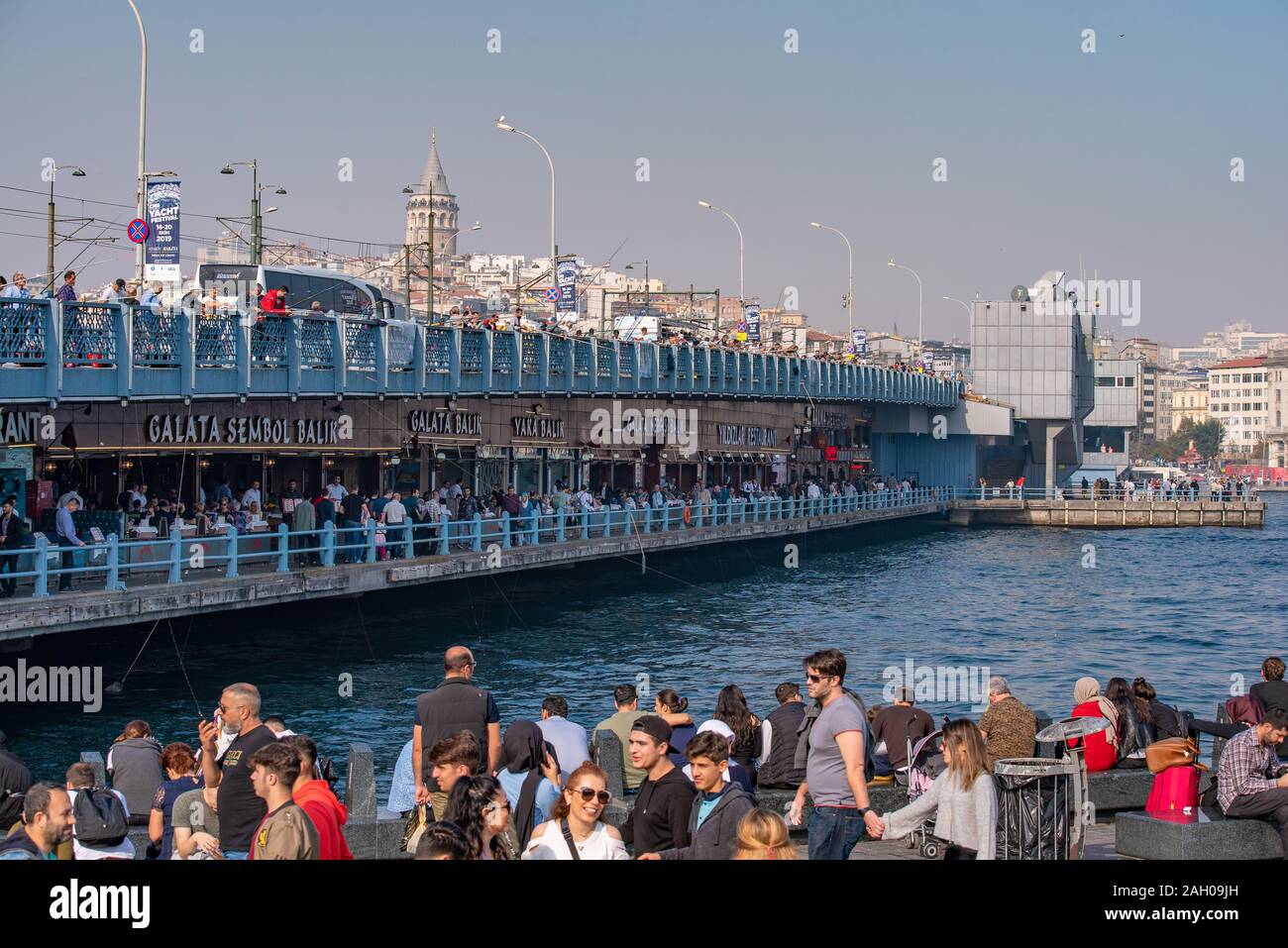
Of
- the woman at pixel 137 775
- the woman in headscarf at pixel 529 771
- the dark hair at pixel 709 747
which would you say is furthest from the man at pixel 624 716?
the dark hair at pixel 709 747

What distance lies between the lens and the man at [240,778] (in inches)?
353

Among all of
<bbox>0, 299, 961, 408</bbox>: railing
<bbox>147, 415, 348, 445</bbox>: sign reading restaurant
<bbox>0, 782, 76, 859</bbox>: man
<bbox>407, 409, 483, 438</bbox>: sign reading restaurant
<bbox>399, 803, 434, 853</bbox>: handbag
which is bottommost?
<bbox>399, 803, 434, 853</bbox>: handbag

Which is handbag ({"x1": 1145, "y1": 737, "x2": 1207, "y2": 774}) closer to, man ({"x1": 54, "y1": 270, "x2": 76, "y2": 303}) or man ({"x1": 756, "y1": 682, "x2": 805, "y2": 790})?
man ({"x1": 756, "y1": 682, "x2": 805, "y2": 790})

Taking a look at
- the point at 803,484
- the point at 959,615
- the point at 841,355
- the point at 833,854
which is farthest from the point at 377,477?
the point at 841,355

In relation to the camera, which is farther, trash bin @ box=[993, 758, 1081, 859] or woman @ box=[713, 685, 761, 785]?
woman @ box=[713, 685, 761, 785]

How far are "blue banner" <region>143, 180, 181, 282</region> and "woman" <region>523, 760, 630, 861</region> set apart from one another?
19.3 metres

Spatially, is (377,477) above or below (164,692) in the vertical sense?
above

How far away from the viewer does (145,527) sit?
27672 mm

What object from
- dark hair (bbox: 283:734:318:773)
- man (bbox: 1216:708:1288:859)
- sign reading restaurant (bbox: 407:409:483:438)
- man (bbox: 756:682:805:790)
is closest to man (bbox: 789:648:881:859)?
dark hair (bbox: 283:734:318:773)

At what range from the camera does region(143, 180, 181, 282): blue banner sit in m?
25.2

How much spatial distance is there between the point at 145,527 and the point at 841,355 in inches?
2133

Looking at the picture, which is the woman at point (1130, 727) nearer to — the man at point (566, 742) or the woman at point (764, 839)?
the man at point (566, 742)
